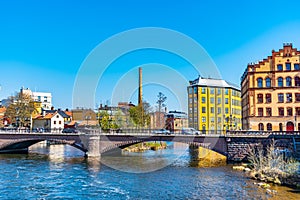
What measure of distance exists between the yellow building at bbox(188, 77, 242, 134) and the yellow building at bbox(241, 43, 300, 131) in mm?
A: 33530

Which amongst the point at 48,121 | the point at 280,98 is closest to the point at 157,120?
the point at 48,121

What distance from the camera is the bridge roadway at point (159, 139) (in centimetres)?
4744

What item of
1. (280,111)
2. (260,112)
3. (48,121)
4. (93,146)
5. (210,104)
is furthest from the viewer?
(48,121)

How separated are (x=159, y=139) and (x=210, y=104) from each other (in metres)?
47.7

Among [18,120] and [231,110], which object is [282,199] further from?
[18,120]

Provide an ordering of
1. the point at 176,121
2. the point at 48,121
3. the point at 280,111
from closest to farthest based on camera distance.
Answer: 1. the point at 280,111
2. the point at 48,121
3. the point at 176,121

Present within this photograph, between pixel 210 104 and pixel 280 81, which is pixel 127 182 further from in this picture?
pixel 210 104

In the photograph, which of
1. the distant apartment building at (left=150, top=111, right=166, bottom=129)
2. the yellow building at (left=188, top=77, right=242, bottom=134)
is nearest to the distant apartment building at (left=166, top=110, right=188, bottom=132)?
the distant apartment building at (left=150, top=111, right=166, bottom=129)

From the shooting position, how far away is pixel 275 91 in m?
59.7

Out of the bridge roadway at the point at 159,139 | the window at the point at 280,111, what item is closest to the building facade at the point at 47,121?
the bridge roadway at the point at 159,139

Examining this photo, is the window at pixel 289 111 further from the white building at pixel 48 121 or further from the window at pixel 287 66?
the white building at pixel 48 121

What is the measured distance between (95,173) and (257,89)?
38.3 meters

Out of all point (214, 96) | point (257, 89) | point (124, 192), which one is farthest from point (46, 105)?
point (124, 192)

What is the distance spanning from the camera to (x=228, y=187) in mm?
31766
